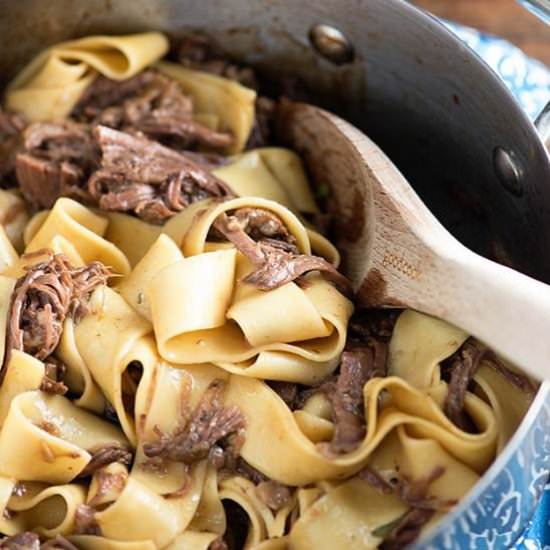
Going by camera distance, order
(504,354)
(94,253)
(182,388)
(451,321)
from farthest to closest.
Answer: (94,253), (182,388), (451,321), (504,354)

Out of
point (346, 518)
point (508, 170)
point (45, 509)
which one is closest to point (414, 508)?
point (346, 518)

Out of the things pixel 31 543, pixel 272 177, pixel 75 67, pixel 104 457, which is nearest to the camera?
pixel 31 543

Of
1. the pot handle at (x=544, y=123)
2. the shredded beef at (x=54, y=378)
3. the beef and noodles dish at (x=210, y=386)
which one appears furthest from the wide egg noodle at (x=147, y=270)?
the pot handle at (x=544, y=123)

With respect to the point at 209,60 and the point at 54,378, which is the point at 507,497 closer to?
the point at 54,378

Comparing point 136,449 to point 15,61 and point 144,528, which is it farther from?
point 15,61

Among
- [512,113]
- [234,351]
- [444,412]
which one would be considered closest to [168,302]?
[234,351]

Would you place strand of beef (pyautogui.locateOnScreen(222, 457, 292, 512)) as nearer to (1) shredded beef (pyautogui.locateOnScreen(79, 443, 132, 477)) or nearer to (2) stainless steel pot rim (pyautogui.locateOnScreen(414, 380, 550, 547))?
(1) shredded beef (pyautogui.locateOnScreen(79, 443, 132, 477))

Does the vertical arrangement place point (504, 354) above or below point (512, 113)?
below
